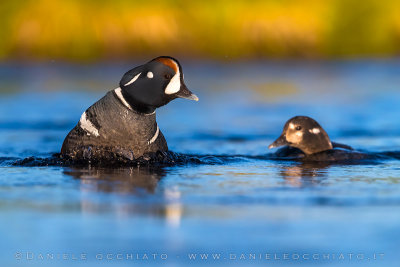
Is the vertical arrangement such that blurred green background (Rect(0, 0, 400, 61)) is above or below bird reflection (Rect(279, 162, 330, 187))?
above

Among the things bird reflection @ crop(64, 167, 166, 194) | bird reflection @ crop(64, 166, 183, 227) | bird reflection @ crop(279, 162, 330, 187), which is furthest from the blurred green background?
bird reflection @ crop(64, 166, 183, 227)

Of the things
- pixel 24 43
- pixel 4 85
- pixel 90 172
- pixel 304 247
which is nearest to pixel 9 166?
pixel 90 172

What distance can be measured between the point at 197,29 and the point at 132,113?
1850cm

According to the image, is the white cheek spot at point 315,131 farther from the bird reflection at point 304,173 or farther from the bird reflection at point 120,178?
the bird reflection at point 120,178

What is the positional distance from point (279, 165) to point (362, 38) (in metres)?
19.9

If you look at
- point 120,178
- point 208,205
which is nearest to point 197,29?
point 120,178

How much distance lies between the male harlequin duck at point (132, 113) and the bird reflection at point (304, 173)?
113 cm

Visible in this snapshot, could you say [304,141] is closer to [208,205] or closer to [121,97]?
[121,97]

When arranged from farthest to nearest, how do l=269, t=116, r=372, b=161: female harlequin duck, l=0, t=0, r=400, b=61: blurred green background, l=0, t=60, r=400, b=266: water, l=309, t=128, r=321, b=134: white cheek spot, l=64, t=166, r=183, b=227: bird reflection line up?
l=0, t=0, r=400, b=61: blurred green background < l=309, t=128, r=321, b=134: white cheek spot < l=269, t=116, r=372, b=161: female harlequin duck < l=64, t=166, r=183, b=227: bird reflection < l=0, t=60, r=400, b=266: water

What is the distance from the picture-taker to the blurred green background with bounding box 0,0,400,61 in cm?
2498

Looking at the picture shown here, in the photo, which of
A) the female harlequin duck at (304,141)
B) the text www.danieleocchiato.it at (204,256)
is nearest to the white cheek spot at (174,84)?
the female harlequin duck at (304,141)

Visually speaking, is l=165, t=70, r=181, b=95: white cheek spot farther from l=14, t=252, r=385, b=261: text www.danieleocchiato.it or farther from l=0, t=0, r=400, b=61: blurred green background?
l=0, t=0, r=400, b=61: blurred green background

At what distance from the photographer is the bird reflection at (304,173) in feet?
24.5

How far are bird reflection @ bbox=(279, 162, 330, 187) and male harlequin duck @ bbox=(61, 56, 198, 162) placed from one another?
3.70ft
